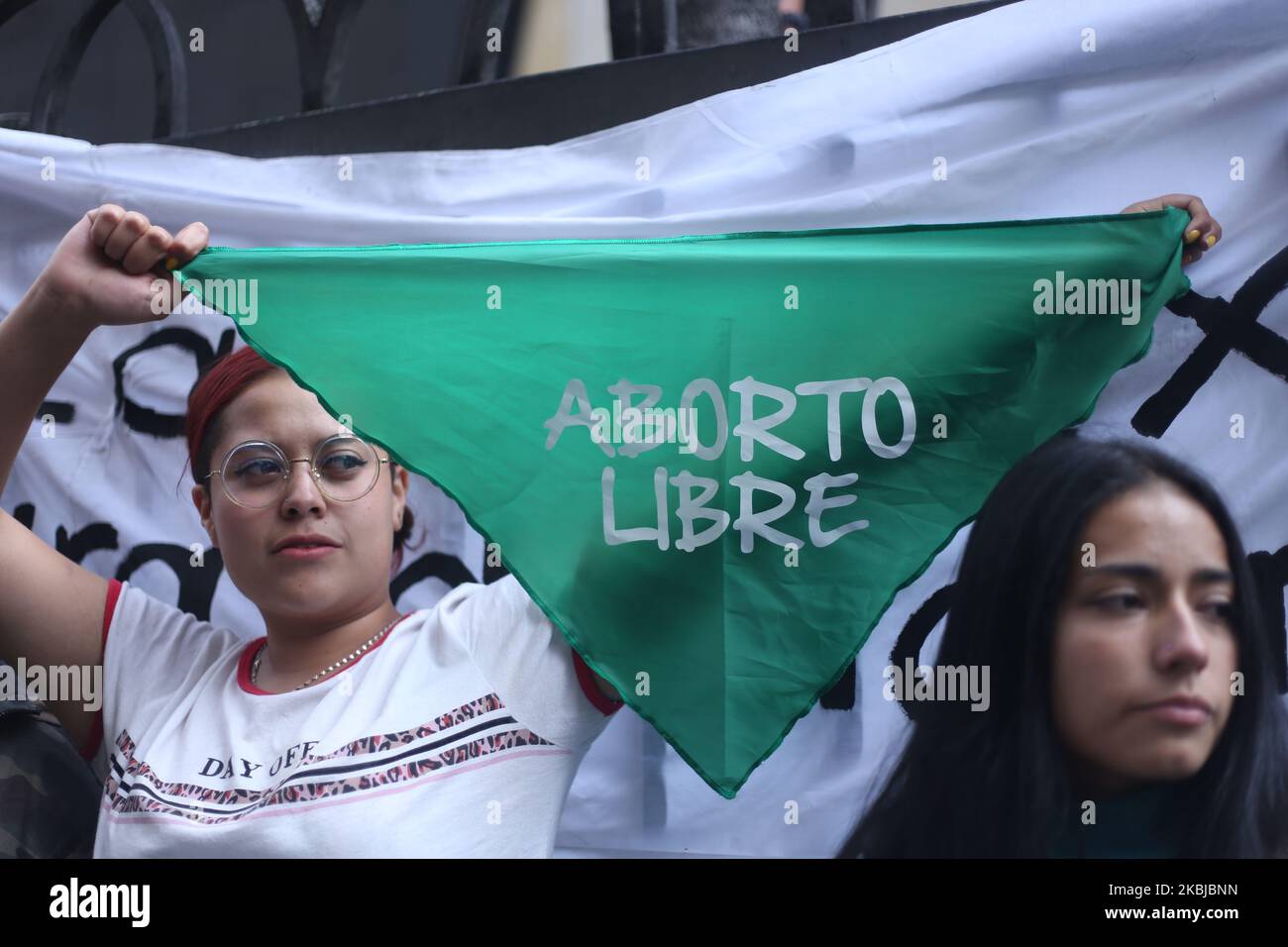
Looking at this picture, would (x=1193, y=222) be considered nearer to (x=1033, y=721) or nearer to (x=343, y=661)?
(x=1033, y=721)

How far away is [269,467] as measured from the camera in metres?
1.54

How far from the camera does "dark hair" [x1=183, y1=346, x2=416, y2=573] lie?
1603mm

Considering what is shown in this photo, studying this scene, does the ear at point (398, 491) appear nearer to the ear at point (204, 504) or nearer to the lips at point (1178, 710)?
the ear at point (204, 504)

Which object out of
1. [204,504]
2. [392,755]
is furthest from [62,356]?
[392,755]

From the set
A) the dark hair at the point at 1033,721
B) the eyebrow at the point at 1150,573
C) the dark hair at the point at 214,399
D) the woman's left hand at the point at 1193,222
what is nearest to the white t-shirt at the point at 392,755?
the dark hair at the point at 214,399

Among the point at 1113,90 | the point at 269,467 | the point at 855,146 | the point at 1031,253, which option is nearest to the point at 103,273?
the point at 269,467

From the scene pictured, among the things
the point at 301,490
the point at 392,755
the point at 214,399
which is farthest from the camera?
the point at 214,399

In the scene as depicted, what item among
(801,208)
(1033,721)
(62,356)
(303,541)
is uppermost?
(801,208)

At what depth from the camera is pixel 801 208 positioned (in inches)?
66.3

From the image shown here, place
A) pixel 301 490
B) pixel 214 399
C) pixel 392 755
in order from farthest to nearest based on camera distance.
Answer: pixel 214 399 < pixel 301 490 < pixel 392 755

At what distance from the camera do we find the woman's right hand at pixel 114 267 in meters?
1.49

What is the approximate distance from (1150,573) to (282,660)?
1014 mm
